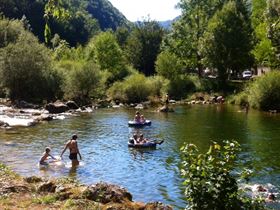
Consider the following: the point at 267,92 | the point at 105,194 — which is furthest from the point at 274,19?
the point at 105,194

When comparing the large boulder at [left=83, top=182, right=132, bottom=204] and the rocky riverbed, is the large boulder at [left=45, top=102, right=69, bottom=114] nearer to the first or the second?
the rocky riverbed

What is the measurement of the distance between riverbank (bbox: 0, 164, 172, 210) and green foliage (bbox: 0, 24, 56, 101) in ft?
148

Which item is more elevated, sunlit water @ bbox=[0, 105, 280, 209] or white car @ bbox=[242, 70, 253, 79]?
white car @ bbox=[242, 70, 253, 79]

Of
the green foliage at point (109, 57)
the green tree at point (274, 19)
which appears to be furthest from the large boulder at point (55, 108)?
the green foliage at point (109, 57)

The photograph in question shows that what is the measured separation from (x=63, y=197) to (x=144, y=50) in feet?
269

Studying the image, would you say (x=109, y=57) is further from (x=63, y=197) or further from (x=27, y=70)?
(x=63, y=197)

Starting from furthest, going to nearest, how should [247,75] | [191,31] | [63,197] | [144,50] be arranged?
[144,50]
[247,75]
[191,31]
[63,197]

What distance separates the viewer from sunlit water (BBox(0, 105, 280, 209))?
24.3 metres

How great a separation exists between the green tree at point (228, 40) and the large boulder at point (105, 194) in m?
59.4

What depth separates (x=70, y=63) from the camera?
7050 cm

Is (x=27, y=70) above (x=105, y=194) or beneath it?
above

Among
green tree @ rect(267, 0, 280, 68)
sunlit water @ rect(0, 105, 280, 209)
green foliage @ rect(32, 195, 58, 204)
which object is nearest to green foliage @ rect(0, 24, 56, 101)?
sunlit water @ rect(0, 105, 280, 209)

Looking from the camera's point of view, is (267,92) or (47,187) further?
(267,92)

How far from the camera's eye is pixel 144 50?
95.6 m
